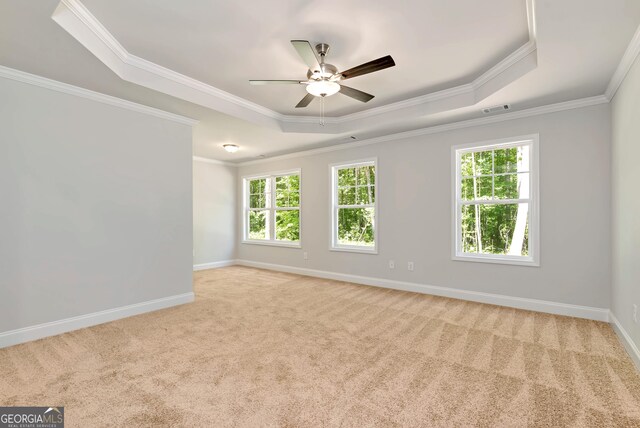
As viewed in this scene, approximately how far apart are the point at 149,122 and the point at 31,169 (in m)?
1.32

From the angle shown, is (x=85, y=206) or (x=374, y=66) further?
(x=85, y=206)

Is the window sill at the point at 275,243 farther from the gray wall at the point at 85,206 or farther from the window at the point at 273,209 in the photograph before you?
the gray wall at the point at 85,206

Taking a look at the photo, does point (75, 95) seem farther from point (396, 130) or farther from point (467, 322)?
point (467, 322)

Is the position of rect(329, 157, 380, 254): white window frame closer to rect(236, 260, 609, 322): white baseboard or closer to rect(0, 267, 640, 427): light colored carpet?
rect(236, 260, 609, 322): white baseboard

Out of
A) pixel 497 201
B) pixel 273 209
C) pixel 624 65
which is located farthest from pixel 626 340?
pixel 273 209

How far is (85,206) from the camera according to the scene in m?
3.33

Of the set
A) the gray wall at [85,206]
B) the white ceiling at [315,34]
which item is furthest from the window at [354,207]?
the gray wall at [85,206]

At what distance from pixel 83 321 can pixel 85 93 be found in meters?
2.45

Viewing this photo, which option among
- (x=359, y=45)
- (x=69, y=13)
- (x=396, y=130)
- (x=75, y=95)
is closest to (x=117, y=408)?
(x=69, y=13)

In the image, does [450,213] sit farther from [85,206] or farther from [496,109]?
[85,206]

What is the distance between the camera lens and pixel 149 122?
3.86 m

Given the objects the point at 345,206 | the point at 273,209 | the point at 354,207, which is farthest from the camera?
the point at 273,209

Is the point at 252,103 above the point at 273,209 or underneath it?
above

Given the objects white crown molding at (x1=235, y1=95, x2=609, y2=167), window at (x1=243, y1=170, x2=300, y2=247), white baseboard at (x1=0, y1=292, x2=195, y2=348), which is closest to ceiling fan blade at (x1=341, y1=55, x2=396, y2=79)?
white crown molding at (x1=235, y1=95, x2=609, y2=167)
